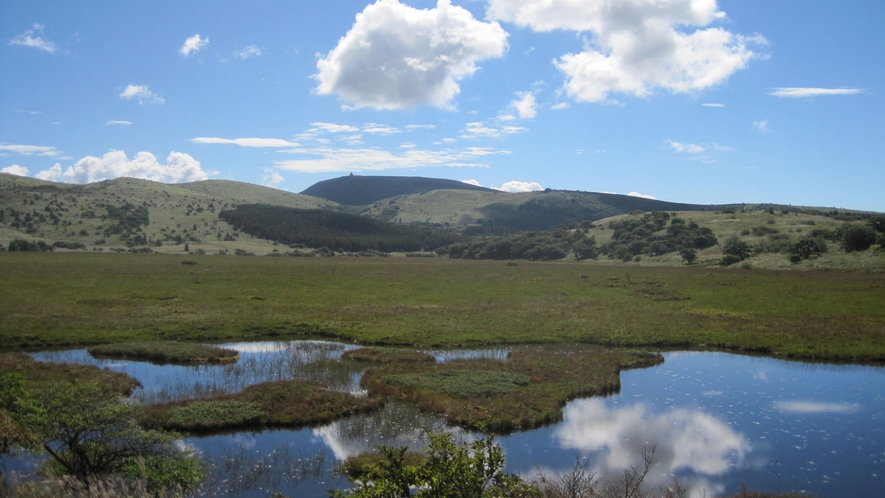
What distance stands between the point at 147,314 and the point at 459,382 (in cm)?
2918

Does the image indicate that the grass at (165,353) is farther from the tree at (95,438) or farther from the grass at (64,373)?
the tree at (95,438)

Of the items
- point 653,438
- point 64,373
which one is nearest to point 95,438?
point 64,373

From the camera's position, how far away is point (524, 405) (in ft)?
76.6

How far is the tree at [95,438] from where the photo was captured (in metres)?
13.1

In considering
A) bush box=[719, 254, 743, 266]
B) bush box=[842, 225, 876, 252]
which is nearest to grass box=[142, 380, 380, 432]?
bush box=[719, 254, 743, 266]

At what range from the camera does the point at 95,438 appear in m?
13.8

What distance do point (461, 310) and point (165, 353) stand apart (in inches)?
946

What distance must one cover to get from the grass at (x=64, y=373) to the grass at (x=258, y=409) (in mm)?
4261

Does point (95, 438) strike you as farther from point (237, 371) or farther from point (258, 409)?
point (237, 371)

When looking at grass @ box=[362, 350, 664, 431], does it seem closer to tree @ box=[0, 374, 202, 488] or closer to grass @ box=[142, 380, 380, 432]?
grass @ box=[142, 380, 380, 432]

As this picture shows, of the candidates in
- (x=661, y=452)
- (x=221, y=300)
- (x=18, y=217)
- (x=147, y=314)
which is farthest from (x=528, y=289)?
(x=18, y=217)

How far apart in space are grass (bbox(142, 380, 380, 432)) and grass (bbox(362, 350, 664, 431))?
2.61 meters

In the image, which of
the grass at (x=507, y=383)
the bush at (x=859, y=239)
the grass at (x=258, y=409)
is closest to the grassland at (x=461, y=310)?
the grass at (x=507, y=383)

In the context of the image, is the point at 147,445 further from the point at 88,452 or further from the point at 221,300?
the point at 221,300
